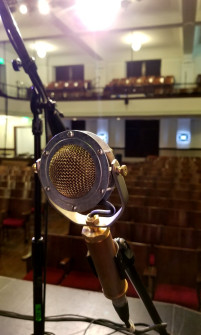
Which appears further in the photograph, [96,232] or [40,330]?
[40,330]

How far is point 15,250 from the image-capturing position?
12.2 ft

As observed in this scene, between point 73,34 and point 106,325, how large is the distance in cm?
944

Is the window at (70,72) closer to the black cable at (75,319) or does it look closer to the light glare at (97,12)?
the light glare at (97,12)

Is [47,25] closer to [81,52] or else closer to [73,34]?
[73,34]

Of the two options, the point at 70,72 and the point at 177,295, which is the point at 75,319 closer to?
the point at 177,295

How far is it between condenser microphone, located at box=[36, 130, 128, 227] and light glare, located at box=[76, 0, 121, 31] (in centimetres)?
752

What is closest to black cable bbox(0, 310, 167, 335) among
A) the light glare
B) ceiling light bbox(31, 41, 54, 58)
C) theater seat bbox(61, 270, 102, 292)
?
theater seat bbox(61, 270, 102, 292)

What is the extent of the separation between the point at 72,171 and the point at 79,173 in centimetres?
1

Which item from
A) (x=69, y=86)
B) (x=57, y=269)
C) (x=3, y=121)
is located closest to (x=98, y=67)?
(x=69, y=86)

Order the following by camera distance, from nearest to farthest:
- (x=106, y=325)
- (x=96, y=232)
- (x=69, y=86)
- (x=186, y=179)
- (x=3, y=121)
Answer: (x=96, y=232) → (x=106, y=325) → (x=186, y=179) → (x=3, y=121) → (x=69, y=86)

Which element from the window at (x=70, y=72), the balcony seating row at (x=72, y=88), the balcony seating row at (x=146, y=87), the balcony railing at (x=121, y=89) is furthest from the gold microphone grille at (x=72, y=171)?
the window at (x=70, y=72)

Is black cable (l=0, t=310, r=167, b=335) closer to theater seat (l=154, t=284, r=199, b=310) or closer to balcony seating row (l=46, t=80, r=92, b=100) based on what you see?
theater seat (l=154, t=284, r=199, b=310)

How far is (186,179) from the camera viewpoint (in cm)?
591

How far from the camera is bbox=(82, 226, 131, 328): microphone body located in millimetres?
484
